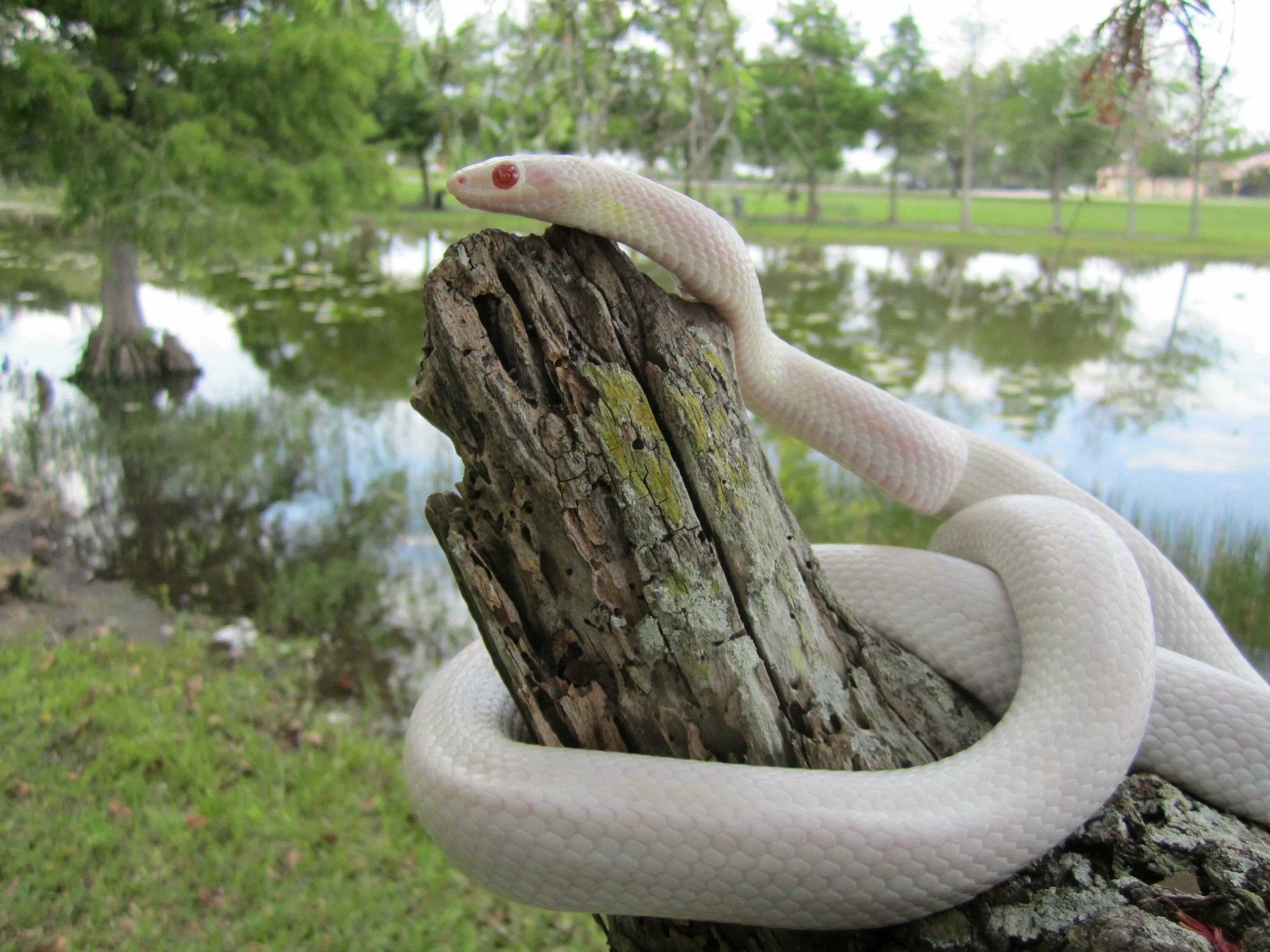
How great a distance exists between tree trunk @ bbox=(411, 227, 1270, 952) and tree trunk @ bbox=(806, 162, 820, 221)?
3.64 metres

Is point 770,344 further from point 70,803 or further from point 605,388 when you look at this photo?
point 70,803

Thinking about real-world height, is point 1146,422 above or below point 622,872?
below

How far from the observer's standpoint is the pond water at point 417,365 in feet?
12.0

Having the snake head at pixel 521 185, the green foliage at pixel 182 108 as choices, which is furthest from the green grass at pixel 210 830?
the green foliage at pixel 182 108

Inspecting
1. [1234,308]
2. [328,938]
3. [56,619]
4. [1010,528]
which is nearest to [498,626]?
[1010,528]

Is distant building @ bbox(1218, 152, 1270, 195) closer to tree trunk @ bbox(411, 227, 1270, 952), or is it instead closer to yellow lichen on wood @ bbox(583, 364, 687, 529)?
tree trunk @ bbox(411, 227, 1270, 952)

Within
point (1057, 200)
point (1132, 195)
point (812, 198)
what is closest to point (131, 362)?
point (812, 198)

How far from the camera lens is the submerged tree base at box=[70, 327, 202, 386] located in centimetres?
531

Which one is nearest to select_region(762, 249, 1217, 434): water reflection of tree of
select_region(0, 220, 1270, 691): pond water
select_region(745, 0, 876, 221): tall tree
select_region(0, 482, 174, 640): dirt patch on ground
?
select_region(0, 220, 1270, 691): pond water

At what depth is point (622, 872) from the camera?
0.71 metres

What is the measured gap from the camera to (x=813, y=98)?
12.1 feet

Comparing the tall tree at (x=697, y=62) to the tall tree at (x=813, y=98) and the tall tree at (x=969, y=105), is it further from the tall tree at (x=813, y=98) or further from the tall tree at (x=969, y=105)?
the tall tree at (x=969, y=105)

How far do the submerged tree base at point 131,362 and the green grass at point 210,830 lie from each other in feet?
10.3

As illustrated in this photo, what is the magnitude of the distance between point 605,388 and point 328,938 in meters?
1.69
